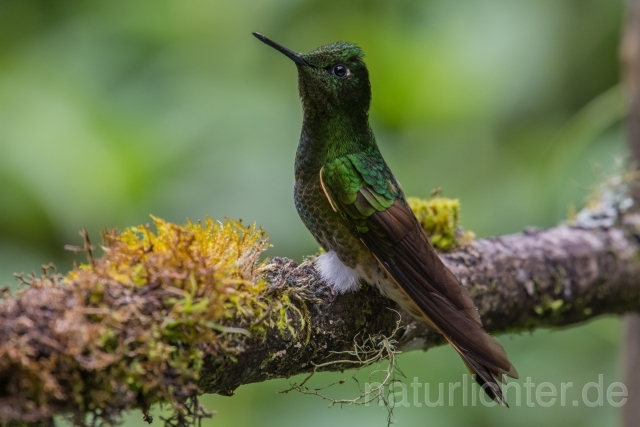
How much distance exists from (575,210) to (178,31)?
3234mm

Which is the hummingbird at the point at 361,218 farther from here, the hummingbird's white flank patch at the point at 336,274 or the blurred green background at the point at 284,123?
the blurred green background at the point at 284,123

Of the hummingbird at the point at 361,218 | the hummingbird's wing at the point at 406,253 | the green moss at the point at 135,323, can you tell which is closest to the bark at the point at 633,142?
the hummingbird at the point at 361,218

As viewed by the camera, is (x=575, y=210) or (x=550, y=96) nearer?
(x=575, y=210)

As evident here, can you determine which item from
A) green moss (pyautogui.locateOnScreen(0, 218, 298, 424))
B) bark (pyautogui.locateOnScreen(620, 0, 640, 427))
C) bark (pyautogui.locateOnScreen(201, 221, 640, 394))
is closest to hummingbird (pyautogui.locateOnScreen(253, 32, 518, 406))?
bark (pyautogui.locateOnScreen(201, 221, 640, 394))

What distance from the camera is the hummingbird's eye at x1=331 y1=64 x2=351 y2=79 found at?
117 inches

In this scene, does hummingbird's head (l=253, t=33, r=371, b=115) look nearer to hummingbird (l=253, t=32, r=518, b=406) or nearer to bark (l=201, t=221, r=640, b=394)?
hummingbird (l=253, t=32, r=518, b=406)

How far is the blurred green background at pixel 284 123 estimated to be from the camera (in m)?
4.26

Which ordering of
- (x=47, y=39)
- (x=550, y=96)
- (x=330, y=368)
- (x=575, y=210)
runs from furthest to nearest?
(x=550, y=96), (x=47, y=39), (x=575, y=210), (x=330, y=368)

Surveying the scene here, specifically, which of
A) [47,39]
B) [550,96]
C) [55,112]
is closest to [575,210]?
[550,96]

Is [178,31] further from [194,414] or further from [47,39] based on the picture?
[194,414]

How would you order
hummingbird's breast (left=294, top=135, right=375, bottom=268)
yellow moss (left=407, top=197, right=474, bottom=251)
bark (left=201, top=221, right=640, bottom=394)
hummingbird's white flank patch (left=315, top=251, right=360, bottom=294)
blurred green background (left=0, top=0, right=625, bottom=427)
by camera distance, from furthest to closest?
blurred green background (left=0, top=0, right=625, bottom=427) < yellow moss (left=407, top=197, right=474, bottom=251) < hummingbird's breast (left=294, top=135, right=375, bottom=268) < hummingbird's white flank patch (left=315, top=251, right=360, bottom=294) < bark (left=201, top=221, right=640, bottom=394)

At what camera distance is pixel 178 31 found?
Answer: 5.29 m

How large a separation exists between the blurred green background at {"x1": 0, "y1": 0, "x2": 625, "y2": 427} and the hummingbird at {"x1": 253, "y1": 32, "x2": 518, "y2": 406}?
1.45 m

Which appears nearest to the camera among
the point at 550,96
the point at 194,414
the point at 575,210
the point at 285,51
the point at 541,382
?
the point at 194,414
